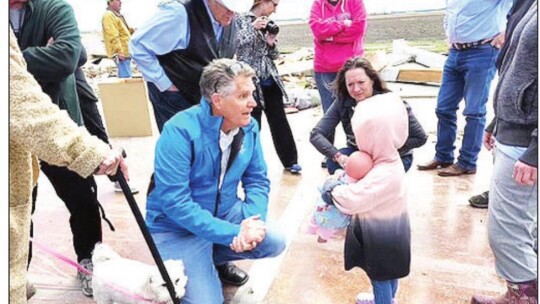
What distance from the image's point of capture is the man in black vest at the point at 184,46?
2.43 metres

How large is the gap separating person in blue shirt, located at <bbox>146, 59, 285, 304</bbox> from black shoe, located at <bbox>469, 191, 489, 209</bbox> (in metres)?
1.66

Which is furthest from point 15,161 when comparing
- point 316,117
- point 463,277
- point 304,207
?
point 316,117

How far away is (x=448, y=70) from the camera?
369cm

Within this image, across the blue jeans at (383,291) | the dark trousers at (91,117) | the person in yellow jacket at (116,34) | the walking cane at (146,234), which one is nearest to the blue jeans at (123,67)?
the person in yellow jacket at (116,34)

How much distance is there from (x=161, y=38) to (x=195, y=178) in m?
0.83

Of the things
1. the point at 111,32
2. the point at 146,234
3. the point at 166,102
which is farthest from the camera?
the point at 111,32

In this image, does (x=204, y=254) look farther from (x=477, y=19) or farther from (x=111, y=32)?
(x=111, y=32)

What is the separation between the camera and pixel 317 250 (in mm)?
2746

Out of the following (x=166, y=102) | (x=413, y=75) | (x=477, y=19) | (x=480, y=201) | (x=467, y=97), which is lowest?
(x=413, y=75)

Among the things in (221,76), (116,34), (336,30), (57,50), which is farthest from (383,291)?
(116,34)

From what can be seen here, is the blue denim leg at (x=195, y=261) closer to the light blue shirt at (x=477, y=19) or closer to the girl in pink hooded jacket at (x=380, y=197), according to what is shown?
the girl in pink hooded jacket at (x=380, y=197)

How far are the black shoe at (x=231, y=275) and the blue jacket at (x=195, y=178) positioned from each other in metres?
0.40

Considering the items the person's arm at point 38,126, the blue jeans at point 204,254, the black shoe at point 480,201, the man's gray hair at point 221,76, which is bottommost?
the black shoe at point 480,201
